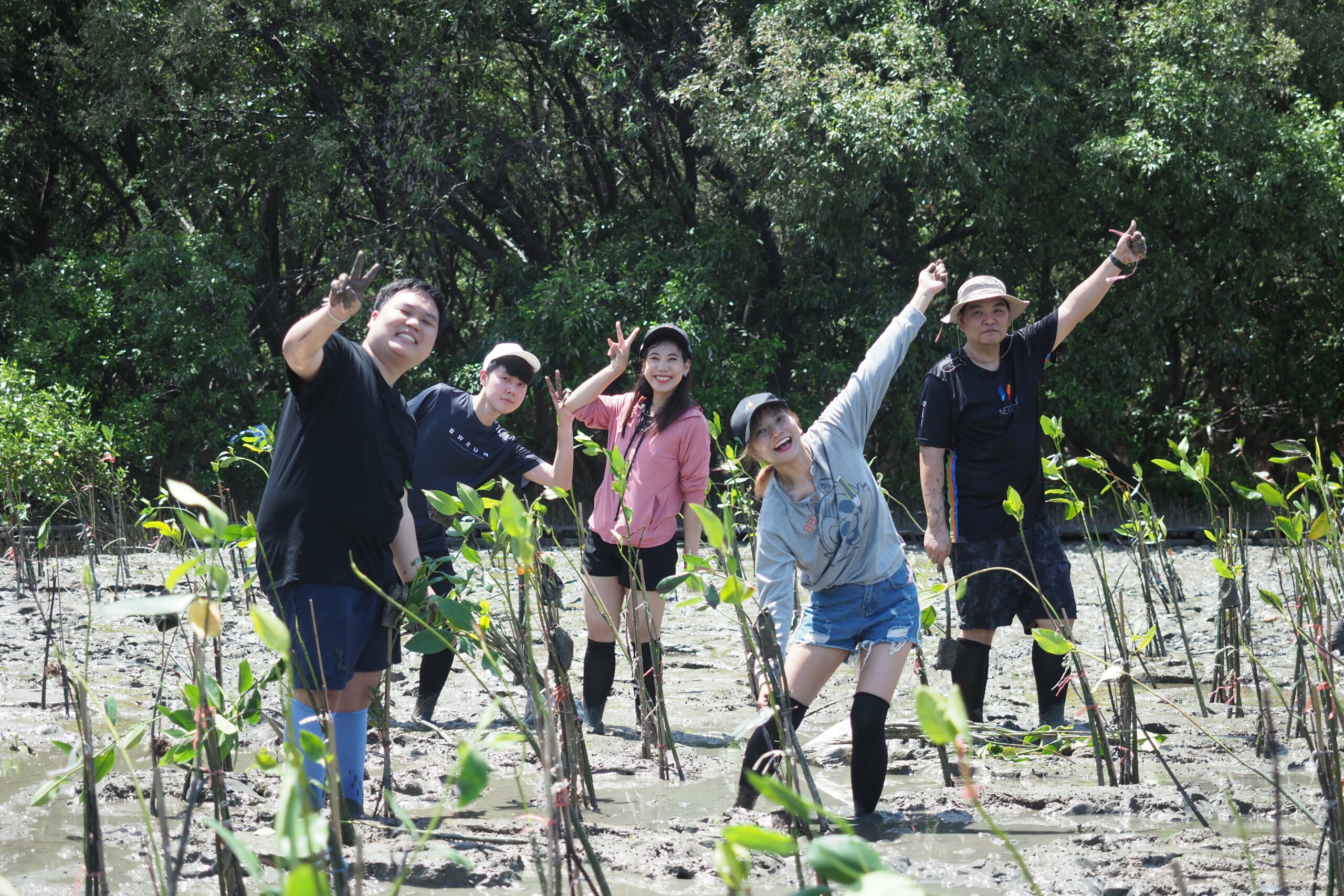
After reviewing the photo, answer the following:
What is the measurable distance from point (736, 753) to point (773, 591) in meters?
1.35

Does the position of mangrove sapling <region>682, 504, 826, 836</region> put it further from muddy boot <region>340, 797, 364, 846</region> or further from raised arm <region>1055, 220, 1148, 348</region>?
raised arm <region>1055, 220, 1148, 348</region>

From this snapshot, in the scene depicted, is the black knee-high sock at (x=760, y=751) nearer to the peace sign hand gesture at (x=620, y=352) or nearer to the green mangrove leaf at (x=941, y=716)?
the peace sign hand gesture at (x=620, y=352)

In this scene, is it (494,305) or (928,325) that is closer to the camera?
(928,325)

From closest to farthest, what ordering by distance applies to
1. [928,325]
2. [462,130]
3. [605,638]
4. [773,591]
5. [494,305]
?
1. [773,591]
2. [605,638]
3. [928,325]
4. [462,130]
5. [494,305]

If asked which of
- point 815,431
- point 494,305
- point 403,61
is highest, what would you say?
point 403,61

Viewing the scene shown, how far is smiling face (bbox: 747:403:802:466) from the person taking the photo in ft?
11.0

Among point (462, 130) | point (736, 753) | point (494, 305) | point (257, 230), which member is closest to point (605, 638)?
point (736, 753)

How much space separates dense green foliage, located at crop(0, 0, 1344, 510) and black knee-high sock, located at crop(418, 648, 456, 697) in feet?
24.9

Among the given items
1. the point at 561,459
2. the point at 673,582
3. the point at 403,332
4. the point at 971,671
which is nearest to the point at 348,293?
the point at 403,332

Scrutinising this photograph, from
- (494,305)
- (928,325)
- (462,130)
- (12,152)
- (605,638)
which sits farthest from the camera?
(494,305)

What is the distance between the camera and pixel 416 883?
2.95m

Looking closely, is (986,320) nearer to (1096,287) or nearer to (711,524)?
(1096,287)

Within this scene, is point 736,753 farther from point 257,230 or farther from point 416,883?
point 257,230

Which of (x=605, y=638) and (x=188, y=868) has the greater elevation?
(x=605, y=638)
